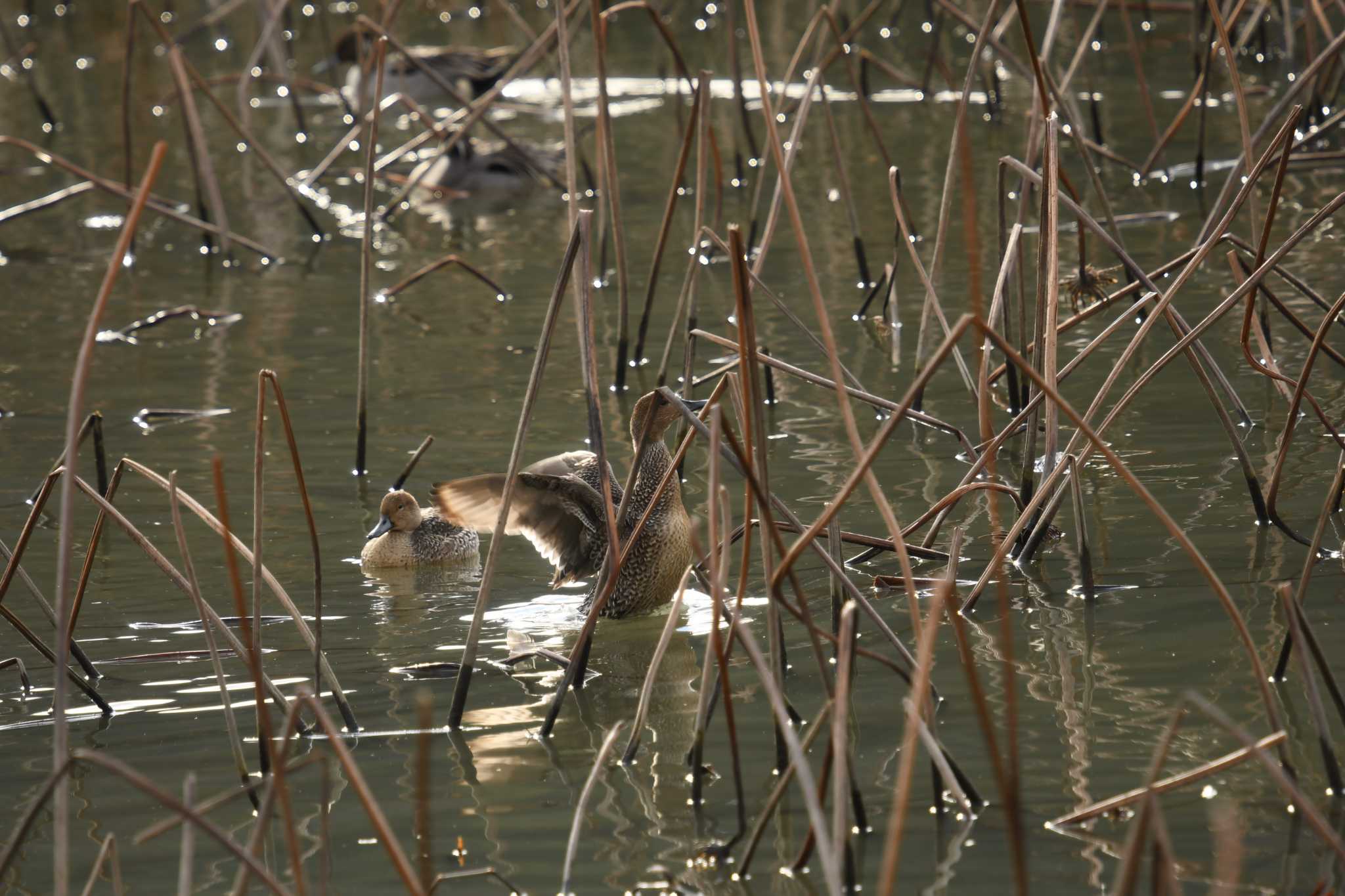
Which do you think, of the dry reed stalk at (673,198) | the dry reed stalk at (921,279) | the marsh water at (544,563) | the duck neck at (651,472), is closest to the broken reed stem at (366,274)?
the marsh water at (544,563)

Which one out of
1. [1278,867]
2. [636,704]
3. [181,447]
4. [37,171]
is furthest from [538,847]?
[37,171]

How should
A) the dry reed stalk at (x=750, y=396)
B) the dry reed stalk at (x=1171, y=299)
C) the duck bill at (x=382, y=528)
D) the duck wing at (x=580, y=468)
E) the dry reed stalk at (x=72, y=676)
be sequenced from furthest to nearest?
1. the duck bill at (x=382, y=528)
2. the duck wing at (x=580, y=468)
3. the dry reed stalk at (x=1171, y=299)
4. the dry reed stalk at (x=72, y=676)
5. the dry reed stalk at (x=750, y=396)

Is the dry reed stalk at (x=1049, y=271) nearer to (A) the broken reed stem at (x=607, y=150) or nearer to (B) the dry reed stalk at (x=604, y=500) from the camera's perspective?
(B) the dry reed stalk at (x=604, y=500)

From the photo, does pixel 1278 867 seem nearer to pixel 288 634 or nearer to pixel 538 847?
pixel 538 847

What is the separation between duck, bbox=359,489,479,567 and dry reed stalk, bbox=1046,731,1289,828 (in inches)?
103

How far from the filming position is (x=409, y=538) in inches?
220

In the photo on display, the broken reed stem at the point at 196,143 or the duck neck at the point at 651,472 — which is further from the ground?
the broken reed stem at the point at 196,143

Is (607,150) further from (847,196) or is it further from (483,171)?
(483,171)

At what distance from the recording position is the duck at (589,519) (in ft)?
16.1

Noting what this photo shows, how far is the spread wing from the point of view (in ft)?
15.8

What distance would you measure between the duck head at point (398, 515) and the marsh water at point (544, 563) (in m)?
0.16

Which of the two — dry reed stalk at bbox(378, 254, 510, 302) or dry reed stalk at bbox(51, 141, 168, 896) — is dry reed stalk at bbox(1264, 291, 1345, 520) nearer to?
dry reed stalk at bbox(51, 141, 168, 896)

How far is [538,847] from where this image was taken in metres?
3.46

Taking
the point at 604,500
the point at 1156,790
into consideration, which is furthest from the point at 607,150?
the point at 1156,790
